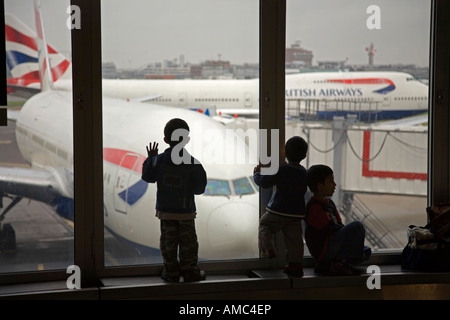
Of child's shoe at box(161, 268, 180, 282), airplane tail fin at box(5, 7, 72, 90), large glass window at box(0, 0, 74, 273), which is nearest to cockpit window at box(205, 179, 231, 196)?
child's shoe at box(161, 268, 180, 282)

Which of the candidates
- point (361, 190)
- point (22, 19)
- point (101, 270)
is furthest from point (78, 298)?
point (361, 190)

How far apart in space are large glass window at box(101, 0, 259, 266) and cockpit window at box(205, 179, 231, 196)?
0.09 feet

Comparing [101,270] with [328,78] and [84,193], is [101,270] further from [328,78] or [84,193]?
[328,78]

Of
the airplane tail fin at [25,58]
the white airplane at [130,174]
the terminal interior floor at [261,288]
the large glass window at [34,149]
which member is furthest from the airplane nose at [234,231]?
the airplane tail fin at [25,58]

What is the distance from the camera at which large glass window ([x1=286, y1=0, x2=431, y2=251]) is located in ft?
11.0

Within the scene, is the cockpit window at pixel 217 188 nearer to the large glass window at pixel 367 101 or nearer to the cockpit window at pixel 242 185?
the cockpit window at pixel 242 185

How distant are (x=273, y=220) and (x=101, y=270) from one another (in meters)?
0.90

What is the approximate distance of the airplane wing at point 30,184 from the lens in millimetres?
3006

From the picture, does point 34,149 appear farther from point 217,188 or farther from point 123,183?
point 217,188

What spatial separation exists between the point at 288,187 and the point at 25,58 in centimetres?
150

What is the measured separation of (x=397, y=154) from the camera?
3541mm

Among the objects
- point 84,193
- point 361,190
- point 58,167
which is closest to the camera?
point 84,193

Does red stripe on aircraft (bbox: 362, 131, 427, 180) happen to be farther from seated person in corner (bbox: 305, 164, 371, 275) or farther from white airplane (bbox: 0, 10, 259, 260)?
white airplane (bbox: 0, 10, 259, 260)

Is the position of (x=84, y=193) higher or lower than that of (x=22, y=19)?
lower
